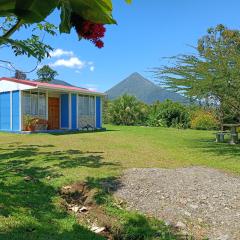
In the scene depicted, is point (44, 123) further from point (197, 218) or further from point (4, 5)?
point (4, 5)

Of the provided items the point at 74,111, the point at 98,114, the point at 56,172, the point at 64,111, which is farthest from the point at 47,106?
the point at 56,172

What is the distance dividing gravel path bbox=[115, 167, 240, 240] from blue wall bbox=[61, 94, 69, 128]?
1756 centimetres

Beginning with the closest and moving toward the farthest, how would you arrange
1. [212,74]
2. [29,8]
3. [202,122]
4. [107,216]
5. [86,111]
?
[29,8] → [107,216] → [212,74] → [86,111] → [202,122]

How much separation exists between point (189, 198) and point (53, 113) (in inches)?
799

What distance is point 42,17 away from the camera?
1.73 m

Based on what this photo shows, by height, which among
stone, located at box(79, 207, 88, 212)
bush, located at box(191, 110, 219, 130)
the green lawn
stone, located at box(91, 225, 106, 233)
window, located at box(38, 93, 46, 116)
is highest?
window, located at box(38, 93, 46, 116)

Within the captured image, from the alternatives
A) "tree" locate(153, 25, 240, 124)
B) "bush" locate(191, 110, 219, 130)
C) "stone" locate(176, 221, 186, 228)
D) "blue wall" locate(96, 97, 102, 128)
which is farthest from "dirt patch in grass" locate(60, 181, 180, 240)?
"bush" locate(191, 110, 219, 130)

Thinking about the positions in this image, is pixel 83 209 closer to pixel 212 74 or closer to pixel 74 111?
pixel 212 74


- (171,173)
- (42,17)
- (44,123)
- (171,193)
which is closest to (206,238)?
(171,193)

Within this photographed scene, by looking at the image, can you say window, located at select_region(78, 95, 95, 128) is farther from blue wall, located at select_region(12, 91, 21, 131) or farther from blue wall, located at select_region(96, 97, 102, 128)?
blue wall, located at select_region(12, 91, 21, 131)

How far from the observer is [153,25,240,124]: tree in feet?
48.6

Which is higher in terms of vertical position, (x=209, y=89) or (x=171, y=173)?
(x=209, y=89)

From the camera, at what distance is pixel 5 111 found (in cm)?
2525

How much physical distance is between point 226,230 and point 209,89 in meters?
10.1
